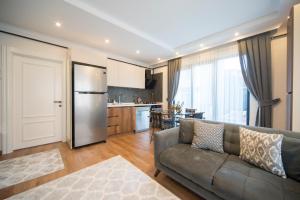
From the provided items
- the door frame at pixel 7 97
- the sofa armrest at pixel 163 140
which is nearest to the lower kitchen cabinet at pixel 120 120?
the door frame at pixel 7 97

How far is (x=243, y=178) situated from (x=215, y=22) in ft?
9.29

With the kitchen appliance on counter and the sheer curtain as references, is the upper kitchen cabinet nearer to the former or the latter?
the kitchen appliance on counter

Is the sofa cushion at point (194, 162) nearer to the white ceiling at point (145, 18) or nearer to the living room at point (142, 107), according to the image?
the living room at point (142, 107)

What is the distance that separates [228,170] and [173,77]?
12.1ft

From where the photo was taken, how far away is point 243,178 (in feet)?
4.01

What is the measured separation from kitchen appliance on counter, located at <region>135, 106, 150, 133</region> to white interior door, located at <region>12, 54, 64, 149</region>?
221 cm

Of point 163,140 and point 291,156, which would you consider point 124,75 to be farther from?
point 291,156

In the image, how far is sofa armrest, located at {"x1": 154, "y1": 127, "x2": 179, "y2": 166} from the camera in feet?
6.26

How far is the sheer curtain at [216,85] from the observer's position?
3225 millimetres

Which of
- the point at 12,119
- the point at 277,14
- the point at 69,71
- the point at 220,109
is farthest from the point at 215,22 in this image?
the point at 12,119

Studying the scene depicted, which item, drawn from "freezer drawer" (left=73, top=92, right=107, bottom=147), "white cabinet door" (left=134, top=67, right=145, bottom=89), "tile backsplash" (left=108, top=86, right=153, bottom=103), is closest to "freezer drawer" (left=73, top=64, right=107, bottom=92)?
"freezer drawer" (left=73, top=92, right=107, bottom=147)

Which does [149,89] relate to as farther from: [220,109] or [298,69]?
[298,69]

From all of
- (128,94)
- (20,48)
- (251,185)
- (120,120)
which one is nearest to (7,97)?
(20,48)

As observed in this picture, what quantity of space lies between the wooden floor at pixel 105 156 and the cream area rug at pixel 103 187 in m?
0.15
